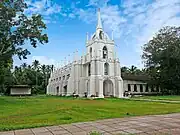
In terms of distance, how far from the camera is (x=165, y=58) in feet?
135

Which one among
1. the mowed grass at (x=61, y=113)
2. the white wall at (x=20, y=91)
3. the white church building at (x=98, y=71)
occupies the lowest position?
the mowed grass at (x=61, y=113)

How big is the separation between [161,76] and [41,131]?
39.5 m

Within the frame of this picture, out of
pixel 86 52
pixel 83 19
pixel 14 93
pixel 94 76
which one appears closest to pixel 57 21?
pixel 83 19

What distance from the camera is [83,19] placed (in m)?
16.9

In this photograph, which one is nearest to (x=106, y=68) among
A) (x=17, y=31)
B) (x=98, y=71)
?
(x=98, y=71)


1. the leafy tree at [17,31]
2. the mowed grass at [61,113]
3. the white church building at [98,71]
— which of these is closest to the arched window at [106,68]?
the white church building at [98,71]

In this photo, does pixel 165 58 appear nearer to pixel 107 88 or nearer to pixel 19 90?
pixel 107 88

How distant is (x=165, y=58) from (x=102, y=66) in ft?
44.0

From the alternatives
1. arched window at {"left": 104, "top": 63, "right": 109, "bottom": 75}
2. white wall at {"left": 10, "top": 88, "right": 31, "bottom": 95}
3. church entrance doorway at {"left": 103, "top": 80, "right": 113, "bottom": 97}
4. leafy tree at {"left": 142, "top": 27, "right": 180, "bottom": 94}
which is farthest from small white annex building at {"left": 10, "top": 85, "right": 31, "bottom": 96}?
A: leafy tree at {"left": 142, "top": 27, "right": 180, "bottom": 94}

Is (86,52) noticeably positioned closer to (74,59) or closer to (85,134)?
(74,59)

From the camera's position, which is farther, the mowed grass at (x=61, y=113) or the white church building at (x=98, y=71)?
the white church building at (x=98, y=71)

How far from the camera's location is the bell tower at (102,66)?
1400 inches

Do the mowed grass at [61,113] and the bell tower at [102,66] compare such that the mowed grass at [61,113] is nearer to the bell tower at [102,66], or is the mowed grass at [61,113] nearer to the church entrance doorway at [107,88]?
the bell tower at [102,66]

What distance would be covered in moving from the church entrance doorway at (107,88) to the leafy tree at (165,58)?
10980 mm
